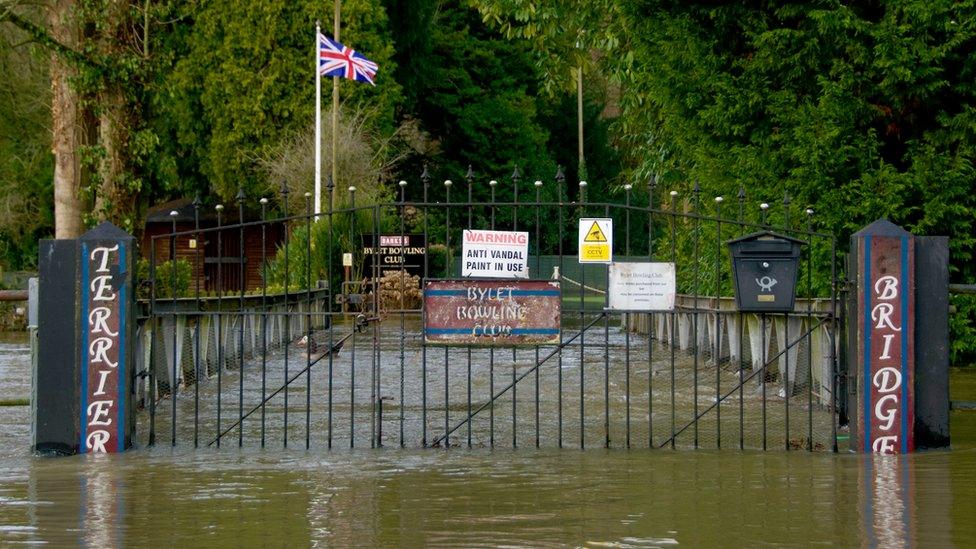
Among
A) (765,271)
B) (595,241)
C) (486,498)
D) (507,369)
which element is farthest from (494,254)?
(507,369)

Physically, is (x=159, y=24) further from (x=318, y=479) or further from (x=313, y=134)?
(x=313, y=134)

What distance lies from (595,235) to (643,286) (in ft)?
1.92

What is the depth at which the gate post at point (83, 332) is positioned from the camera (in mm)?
12047

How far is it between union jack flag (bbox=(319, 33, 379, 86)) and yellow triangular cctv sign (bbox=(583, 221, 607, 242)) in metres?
28.4

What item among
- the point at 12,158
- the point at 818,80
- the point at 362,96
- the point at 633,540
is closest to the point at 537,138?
the point at 362,96

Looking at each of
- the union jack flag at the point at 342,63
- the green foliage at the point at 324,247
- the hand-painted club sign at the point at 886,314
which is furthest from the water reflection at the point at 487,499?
the union jack flag at the point at 342,63

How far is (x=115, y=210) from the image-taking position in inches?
1081

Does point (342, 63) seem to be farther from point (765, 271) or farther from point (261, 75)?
point (765, 271)

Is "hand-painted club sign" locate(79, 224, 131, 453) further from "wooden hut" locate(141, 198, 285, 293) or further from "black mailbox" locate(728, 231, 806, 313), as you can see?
"wooden hut" locate(141, 198, 285, 293)

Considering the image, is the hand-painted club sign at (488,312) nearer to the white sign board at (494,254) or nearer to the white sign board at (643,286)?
the white sign board at (494,254)

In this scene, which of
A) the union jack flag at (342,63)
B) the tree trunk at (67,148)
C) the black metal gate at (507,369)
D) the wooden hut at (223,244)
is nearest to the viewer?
the black metal gate at (507,369)

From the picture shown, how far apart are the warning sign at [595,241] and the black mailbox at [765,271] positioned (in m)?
0.98

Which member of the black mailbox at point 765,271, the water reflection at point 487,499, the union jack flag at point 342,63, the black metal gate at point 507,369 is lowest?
the water reflection at point 487,499

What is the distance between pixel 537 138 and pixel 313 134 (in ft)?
71.2
